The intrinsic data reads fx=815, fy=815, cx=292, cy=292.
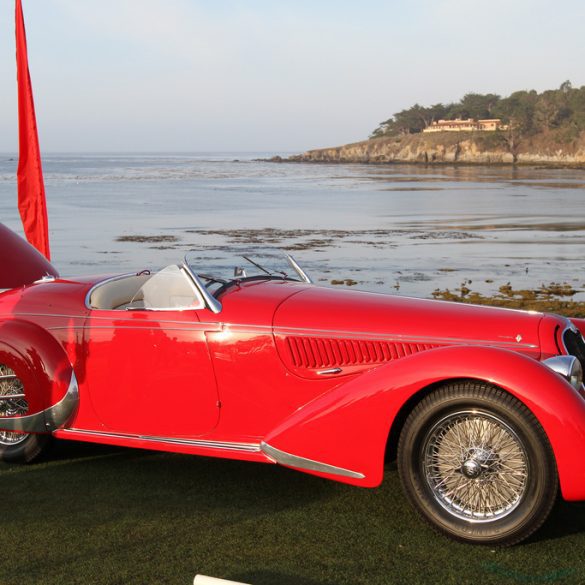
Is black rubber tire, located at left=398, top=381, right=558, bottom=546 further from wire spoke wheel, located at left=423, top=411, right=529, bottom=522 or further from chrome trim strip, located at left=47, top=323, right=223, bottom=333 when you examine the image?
chrome trim strip, located at left=47, top=323, right=223, bottom=333

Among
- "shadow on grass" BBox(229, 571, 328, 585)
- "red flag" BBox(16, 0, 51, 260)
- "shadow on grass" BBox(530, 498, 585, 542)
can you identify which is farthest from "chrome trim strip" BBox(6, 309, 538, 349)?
"red flag" BBox(16, 0, 51, 260)

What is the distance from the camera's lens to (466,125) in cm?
15200

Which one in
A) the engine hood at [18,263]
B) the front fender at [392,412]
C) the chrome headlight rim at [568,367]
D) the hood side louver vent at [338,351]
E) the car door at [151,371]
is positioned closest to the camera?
the front fender at [392,412]

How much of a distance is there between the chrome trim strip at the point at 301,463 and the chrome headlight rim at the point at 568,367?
117cm

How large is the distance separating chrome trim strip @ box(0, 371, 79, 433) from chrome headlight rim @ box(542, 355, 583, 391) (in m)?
2.97

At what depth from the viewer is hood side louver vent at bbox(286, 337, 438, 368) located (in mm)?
4684

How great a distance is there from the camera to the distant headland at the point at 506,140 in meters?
121

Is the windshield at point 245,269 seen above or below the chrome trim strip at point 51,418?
above

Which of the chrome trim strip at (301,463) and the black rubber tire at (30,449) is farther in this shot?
the black rubber tire at (30,449)

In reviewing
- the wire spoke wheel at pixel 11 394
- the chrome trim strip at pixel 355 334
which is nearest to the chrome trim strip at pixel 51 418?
the wire spoke wheel at pixel 11 394

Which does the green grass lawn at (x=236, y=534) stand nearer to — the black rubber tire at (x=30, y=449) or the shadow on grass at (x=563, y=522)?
the shadow on grass at (x=563, y=522)

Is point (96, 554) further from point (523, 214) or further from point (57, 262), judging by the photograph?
point (523, 214)

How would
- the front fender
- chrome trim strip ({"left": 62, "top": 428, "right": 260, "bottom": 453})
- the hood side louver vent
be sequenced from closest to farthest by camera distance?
the front fender, the hood side louver vent, chrome trim strip ({"left": 62, "top": 428, "right": 260, "bottom": 453})

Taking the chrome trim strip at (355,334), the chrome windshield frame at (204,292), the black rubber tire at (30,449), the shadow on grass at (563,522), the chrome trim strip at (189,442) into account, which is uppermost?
the chrome windshield frame at (204,292)
